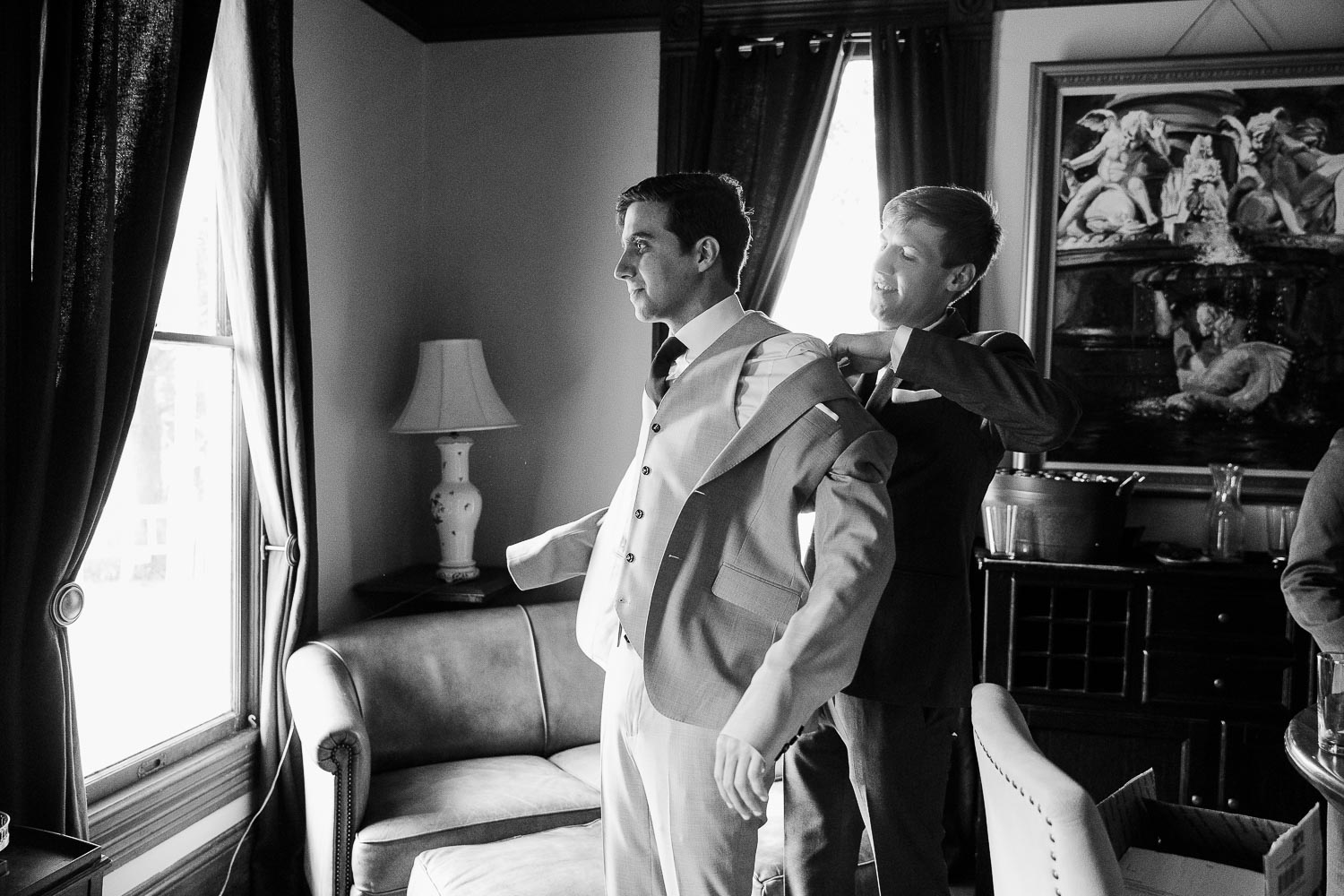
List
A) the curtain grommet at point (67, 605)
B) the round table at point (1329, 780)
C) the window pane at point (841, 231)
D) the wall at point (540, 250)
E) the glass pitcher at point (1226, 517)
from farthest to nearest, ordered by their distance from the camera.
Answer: the wall at point (540, 250)
the window pane at point (841, 231)
the glass pitcher at point (1226, 517)
the curtain grommet at point (67, 605)
the round table at point (1329, 780)

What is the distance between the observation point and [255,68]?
9.98 ft

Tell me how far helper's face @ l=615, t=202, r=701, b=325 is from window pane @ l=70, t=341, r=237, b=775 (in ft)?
5.08

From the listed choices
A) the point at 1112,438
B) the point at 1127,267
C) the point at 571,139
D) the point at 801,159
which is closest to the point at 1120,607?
the point at 1112,438

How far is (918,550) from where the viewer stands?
1.88 metres

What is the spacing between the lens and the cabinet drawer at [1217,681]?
3186 mm

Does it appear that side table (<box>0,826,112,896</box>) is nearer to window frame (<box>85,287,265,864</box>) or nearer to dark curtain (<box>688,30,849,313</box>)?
window frame (<box>85,287,265,864</box>)

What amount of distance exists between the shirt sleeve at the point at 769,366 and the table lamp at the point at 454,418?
210 cm

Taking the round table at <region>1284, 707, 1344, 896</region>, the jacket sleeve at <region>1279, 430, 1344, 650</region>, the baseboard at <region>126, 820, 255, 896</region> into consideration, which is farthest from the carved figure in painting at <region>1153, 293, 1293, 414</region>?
the baseboard at <region>126, 820, 255, 896</region>

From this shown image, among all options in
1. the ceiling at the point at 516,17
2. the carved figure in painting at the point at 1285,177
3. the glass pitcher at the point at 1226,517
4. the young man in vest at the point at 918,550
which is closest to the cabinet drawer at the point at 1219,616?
the glass pitcher at the point at 1226,517

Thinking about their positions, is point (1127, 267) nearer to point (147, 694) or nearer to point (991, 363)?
point (991, 363)

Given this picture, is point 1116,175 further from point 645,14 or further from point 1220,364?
point 645,14

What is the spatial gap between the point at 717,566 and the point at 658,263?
53 cm

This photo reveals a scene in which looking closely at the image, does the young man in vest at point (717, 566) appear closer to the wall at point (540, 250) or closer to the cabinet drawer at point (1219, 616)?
the cabinet drawer at point (1219, 616)

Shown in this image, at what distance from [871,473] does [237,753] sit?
239cm
